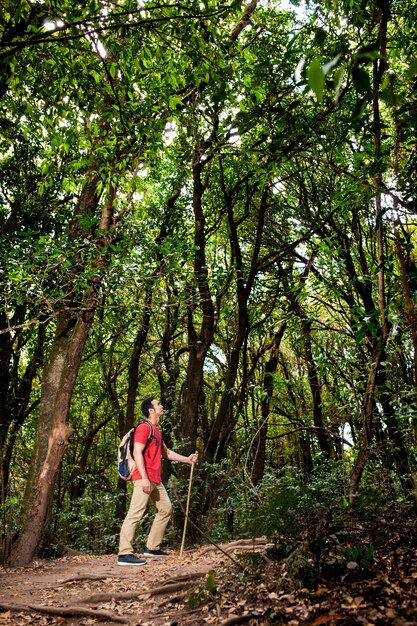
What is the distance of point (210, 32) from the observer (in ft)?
15.8

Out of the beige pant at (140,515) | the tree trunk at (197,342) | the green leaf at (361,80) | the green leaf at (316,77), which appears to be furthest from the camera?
the tree trunk at (197,342)

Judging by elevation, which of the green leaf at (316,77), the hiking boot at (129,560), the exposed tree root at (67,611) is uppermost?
the green leaf at (316,77)

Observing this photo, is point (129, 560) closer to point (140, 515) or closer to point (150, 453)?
point (140, 515)

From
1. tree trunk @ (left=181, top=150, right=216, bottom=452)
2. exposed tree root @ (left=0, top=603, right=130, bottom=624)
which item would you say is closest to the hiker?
exposed tree root @ (left=0, top=603, right=130, bottom=624)

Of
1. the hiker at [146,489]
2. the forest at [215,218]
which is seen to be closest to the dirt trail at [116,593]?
the hiker at [146,489]

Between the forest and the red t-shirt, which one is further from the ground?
the forest

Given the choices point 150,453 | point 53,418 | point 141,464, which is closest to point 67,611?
point 141,464

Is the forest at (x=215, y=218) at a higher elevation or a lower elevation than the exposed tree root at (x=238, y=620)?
higher

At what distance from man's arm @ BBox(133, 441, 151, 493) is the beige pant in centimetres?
14

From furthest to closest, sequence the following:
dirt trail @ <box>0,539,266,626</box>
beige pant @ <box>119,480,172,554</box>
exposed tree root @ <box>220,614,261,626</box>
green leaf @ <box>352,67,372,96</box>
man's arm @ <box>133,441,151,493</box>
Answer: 1. beige pant @ <box>119,480,172,554</box>
2. man's arm @ <box>133,441,151,493</box>
3. dirt trail @ <box>0,539,266,626</box>
4. exposed tree root @ <box>220,614,261,626</box>
5. green leaf @ <box>352,67,372,96</box>

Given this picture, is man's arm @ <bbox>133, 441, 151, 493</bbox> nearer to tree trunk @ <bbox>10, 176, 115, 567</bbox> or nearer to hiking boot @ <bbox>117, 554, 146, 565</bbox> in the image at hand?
hiking boot @ <bbox>117, 554, 146, 565</bbox>

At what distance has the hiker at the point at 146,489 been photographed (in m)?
7.06

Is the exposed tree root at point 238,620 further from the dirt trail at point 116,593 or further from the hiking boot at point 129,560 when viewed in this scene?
the hiking boot at point 129,560

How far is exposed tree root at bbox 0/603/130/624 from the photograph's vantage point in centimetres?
472
